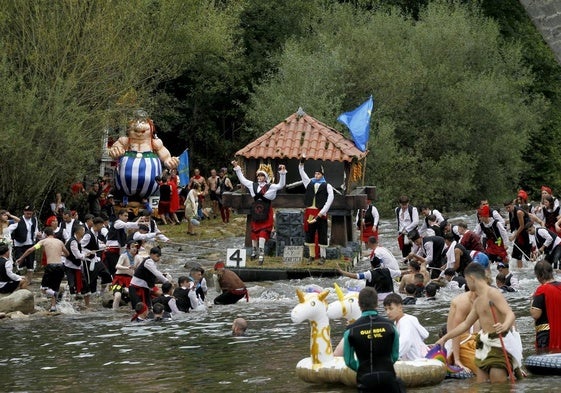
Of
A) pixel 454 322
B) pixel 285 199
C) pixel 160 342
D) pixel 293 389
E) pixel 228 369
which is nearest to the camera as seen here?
pixel 454 322

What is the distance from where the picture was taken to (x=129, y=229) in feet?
86.6

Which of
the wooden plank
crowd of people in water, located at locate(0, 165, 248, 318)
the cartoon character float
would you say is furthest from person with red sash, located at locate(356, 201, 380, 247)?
the cartoon character float

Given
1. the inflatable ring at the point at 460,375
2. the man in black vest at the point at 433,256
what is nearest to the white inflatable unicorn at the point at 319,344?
the inflatable ring at the point at 460,375

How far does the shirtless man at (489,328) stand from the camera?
43.2 feet

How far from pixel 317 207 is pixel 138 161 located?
13.4 m

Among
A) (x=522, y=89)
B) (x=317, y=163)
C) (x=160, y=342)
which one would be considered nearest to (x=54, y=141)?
(x=317, y=163)

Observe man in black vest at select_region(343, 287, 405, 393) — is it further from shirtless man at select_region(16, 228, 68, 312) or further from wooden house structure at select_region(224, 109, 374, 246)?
wooden house structure at select_region(224, 109, 374, 246)

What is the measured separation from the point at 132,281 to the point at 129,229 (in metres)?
3.55

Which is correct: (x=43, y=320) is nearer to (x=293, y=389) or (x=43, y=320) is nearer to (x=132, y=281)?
(x=132, y=281)

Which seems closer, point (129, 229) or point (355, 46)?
point (129, 229)

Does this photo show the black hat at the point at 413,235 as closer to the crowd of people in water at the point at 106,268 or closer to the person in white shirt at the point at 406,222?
the person in white shirt at the point at 406,222

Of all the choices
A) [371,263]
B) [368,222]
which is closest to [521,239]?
[368,222]

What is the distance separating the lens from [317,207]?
2786 cm

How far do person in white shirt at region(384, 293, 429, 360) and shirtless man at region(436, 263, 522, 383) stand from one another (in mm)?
541
